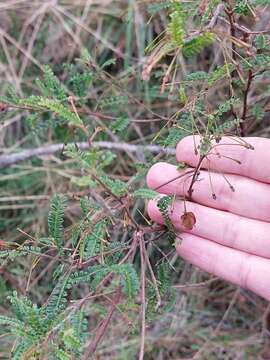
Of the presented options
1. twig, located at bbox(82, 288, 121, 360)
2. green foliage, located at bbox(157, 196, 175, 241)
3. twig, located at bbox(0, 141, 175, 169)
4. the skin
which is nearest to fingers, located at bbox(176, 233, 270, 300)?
the skin

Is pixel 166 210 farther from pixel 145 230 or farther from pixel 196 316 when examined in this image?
pixel 196 316

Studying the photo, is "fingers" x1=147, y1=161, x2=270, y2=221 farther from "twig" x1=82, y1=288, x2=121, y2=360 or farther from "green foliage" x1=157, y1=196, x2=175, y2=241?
"twig" x1=82, y1=288, x2=121, y2=360

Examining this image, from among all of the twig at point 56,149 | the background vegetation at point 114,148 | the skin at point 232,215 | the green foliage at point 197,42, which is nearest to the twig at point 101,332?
the background vegetation at point 114,148

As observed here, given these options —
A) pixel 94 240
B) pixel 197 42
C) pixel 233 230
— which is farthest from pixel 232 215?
pixel 197 42

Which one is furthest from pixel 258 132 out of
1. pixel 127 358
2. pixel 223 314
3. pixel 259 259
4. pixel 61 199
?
pixel 61 199

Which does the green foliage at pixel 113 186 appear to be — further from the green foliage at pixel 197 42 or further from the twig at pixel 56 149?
the twig at pixel 56 149
